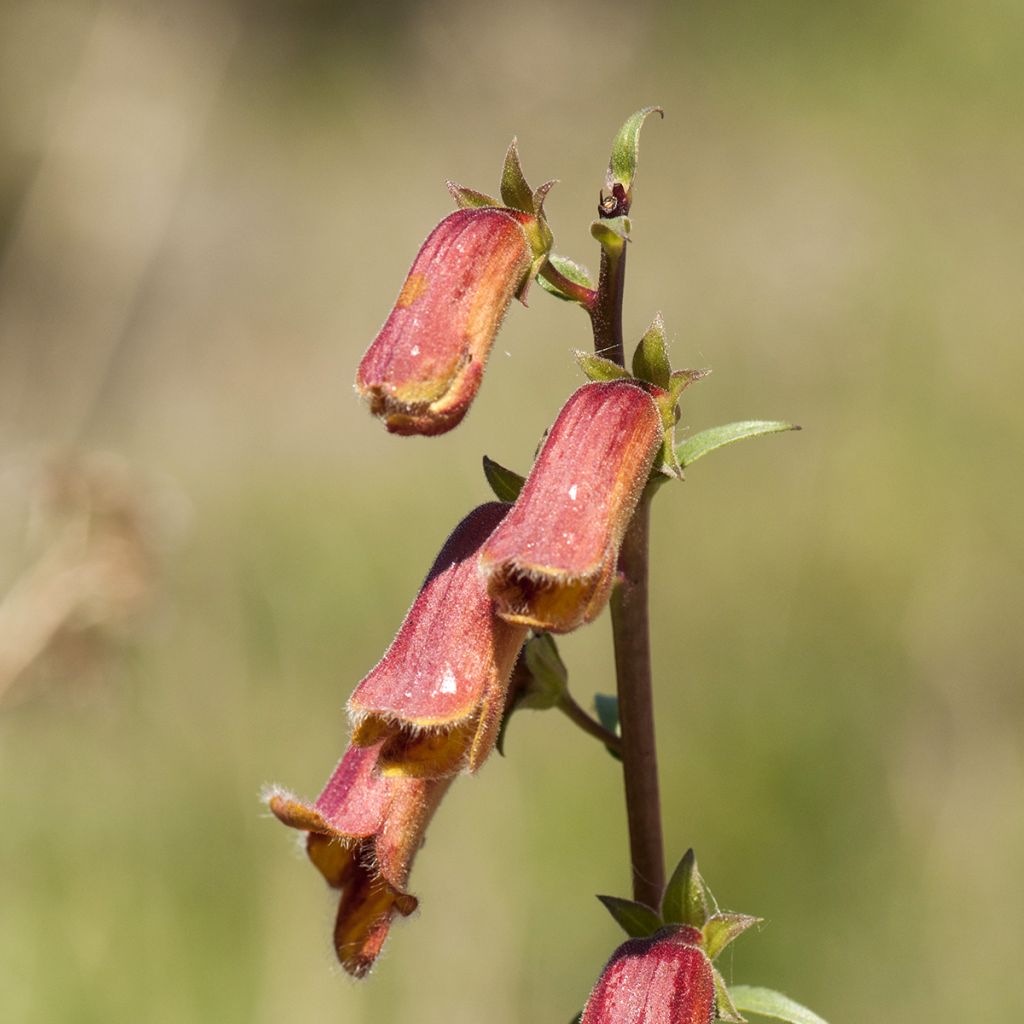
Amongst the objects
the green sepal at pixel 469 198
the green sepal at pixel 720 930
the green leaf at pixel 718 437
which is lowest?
the green sepal at pixel 720 930

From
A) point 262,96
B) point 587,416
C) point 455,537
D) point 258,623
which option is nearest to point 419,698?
point 455,537

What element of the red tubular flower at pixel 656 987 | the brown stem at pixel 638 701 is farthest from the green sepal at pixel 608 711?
the red tubular flower at pixel 656 987

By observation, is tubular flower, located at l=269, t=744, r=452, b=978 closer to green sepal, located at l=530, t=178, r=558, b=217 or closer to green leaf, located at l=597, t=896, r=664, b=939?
green leaf, located at l=597, t=896, r=664, b=939

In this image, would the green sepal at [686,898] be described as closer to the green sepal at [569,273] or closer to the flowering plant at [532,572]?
the flowering plant at [532,572]

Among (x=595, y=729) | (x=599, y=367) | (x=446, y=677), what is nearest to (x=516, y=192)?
(x=599, y=367)

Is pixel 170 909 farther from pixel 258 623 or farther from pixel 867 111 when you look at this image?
pixel 867 111

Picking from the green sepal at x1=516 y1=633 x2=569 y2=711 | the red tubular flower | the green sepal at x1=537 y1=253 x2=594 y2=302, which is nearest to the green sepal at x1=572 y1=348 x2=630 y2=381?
the green sepal at x1=537 y1=253 x2=594 y2=302

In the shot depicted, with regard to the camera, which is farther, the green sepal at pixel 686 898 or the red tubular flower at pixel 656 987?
the green sepal at pixel 686 898
